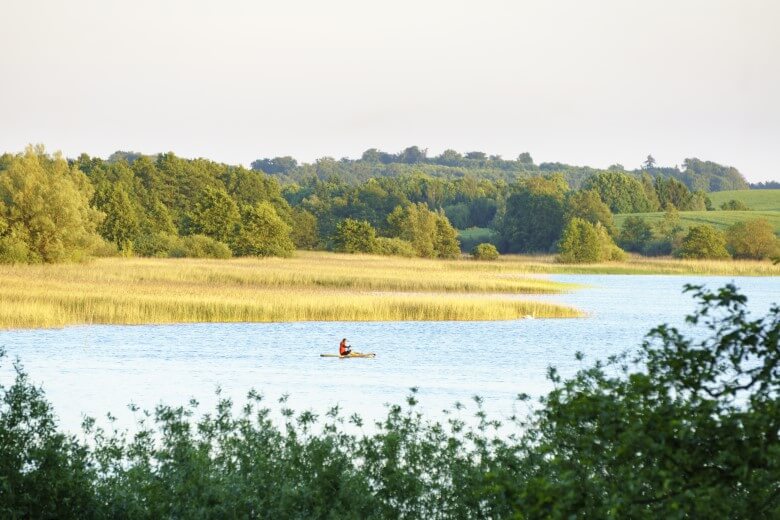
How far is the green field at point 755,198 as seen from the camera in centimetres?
12962

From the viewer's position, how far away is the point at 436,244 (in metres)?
93.6

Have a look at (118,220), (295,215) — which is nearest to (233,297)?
(118,220)

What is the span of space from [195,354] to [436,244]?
68403 millimetres

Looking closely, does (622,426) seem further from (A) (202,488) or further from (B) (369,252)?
(B) (369,252)

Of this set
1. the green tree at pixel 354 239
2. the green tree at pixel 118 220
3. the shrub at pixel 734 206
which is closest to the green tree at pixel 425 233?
the green tree at pixel 354 239

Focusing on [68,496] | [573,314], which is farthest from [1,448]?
[573,314]

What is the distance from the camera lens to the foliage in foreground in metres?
4.79

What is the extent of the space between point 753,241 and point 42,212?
188 ft

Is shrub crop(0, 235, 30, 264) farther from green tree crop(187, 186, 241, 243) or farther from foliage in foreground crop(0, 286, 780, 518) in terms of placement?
foliage in foreground crop(0, 286, 780, 518)

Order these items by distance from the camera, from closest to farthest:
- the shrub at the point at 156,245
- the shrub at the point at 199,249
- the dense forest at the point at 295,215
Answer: the dense forest at the point at 295,215
the shrub at the point at 199,249
the shrub at the point at 156,245

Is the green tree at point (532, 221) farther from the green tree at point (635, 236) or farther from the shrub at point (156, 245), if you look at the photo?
the shrub at point (156, 245)

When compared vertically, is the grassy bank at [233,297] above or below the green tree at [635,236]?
below

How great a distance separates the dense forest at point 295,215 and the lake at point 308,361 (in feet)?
81.7

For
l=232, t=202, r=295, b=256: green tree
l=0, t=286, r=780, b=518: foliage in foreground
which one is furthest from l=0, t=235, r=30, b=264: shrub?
l=0, t=286, r=780, b=518: foliage in foreground
